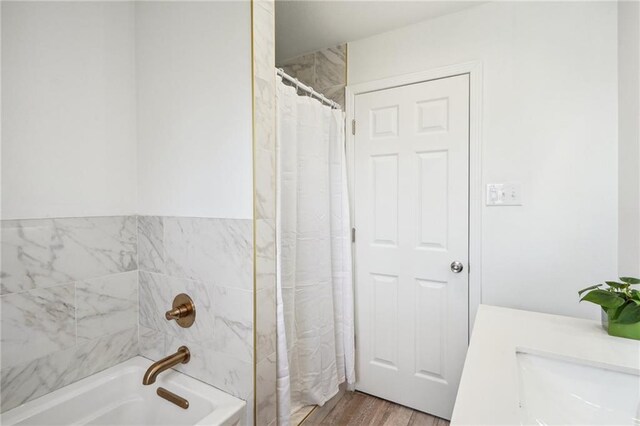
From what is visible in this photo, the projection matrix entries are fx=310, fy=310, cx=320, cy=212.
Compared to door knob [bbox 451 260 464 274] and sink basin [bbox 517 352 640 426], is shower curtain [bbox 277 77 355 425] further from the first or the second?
sink basin [bbox 517 352 640 426]

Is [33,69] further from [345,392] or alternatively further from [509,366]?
[345,392]

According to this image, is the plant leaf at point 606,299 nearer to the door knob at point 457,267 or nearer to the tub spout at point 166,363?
the door knob at point 457,267

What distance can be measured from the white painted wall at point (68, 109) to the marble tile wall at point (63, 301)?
0.09 metres

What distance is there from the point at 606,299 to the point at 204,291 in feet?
5.06

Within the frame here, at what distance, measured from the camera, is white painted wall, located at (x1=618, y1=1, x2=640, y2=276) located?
125 cm

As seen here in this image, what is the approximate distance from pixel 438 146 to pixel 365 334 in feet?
4.25

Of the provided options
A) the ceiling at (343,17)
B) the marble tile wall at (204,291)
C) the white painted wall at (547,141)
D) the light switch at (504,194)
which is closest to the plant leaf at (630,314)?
the white painted wall at (547,141)

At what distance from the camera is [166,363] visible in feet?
4.34

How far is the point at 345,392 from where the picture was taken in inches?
82.2

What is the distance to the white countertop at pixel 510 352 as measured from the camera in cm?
70

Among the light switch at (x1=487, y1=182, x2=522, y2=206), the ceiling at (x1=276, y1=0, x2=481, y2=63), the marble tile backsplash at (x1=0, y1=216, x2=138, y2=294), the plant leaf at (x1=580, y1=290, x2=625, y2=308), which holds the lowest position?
the plant leaf at (x1=580, y1=290, x2=625, y2=308)

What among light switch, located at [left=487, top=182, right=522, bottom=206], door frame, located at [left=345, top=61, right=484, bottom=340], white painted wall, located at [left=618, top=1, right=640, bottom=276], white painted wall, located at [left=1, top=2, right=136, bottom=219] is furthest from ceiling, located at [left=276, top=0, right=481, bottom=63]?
light switch, located at [left=487, top=182, right=522, bottom=206]

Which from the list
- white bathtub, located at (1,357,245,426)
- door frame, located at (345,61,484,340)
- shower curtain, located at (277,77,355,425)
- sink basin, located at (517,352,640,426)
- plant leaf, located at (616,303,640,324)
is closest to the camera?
sink basin, located at (517,352,640,426)

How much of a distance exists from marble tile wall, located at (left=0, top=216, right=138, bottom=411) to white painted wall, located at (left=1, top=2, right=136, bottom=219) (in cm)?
9
